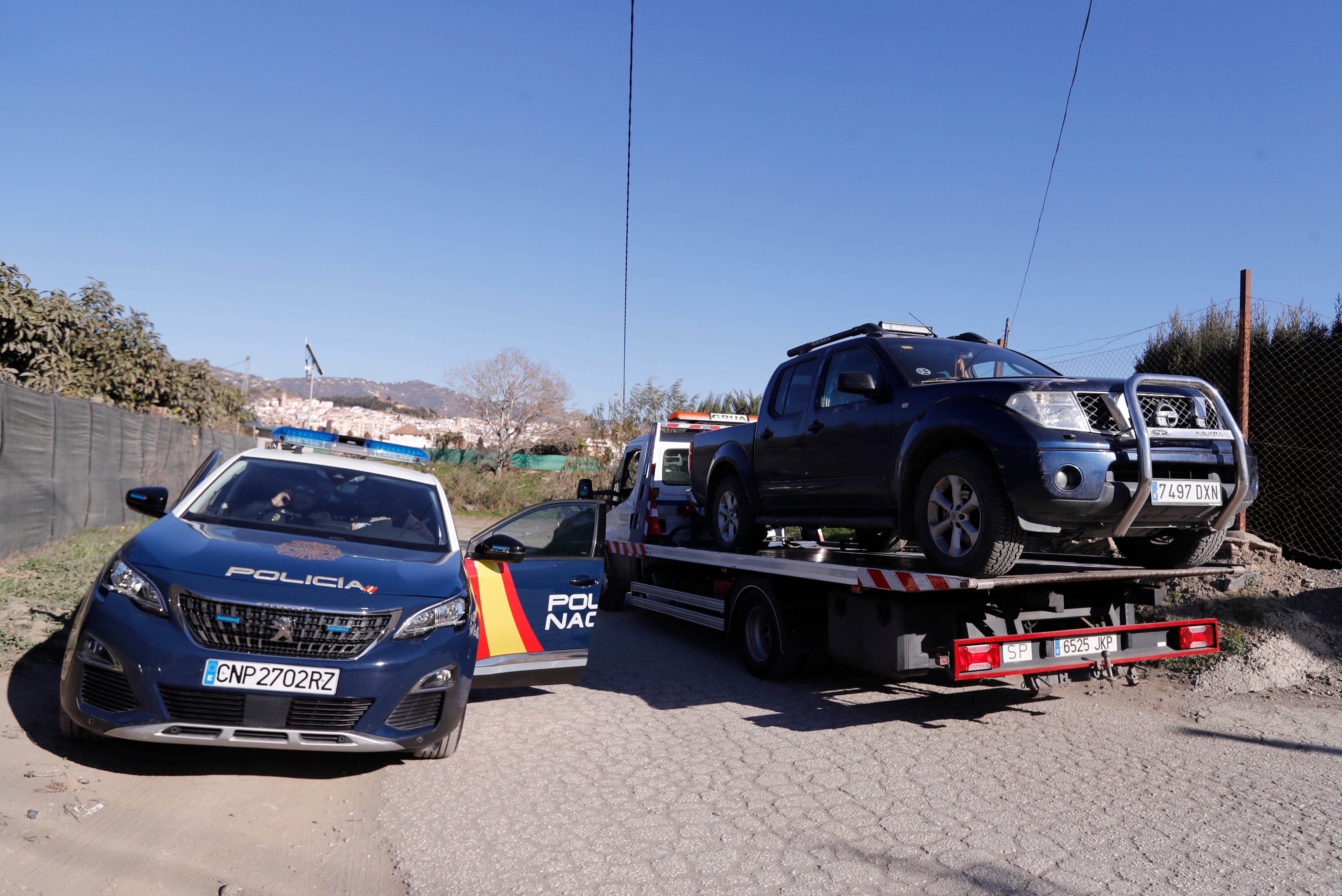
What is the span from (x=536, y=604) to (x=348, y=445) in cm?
229

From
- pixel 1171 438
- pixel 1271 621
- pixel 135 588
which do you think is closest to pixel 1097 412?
pixel 1171 438

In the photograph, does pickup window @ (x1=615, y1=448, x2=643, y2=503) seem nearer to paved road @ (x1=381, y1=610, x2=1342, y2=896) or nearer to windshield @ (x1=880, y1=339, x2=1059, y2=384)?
paved road @ (x1=381, y1=610, x2=1342, y2=896)

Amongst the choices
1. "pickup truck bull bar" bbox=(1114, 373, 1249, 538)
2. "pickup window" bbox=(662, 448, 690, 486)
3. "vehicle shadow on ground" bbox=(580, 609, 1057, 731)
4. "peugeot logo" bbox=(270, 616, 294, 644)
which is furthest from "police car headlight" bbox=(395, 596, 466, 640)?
"pickup window" bbox=(662, 448, 690, 486)

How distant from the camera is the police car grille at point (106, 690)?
153 inches

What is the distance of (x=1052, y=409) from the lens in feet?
17.0

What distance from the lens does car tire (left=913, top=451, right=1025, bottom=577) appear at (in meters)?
5.15

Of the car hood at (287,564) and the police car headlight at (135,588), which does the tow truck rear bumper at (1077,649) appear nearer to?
the car hood at (287,564)

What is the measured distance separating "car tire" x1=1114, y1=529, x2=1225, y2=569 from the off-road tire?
426 centimetres

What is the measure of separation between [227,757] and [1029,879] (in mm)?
3958

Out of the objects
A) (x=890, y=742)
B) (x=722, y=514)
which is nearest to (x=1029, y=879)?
(x=890, y=742)

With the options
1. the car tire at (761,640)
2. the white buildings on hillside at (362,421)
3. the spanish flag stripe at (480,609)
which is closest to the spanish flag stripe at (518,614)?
the spanish flag stripe at (480,609)

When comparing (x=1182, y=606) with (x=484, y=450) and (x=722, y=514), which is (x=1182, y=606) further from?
(x=484, y=450)

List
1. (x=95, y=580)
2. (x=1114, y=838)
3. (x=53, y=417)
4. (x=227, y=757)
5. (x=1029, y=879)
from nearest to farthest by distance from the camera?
(x=1029, y=879) → (x=1114, y=838) → (x=95, y=580) → (x=227, y=757) → (x=53, y=417)

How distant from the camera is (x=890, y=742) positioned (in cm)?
555
